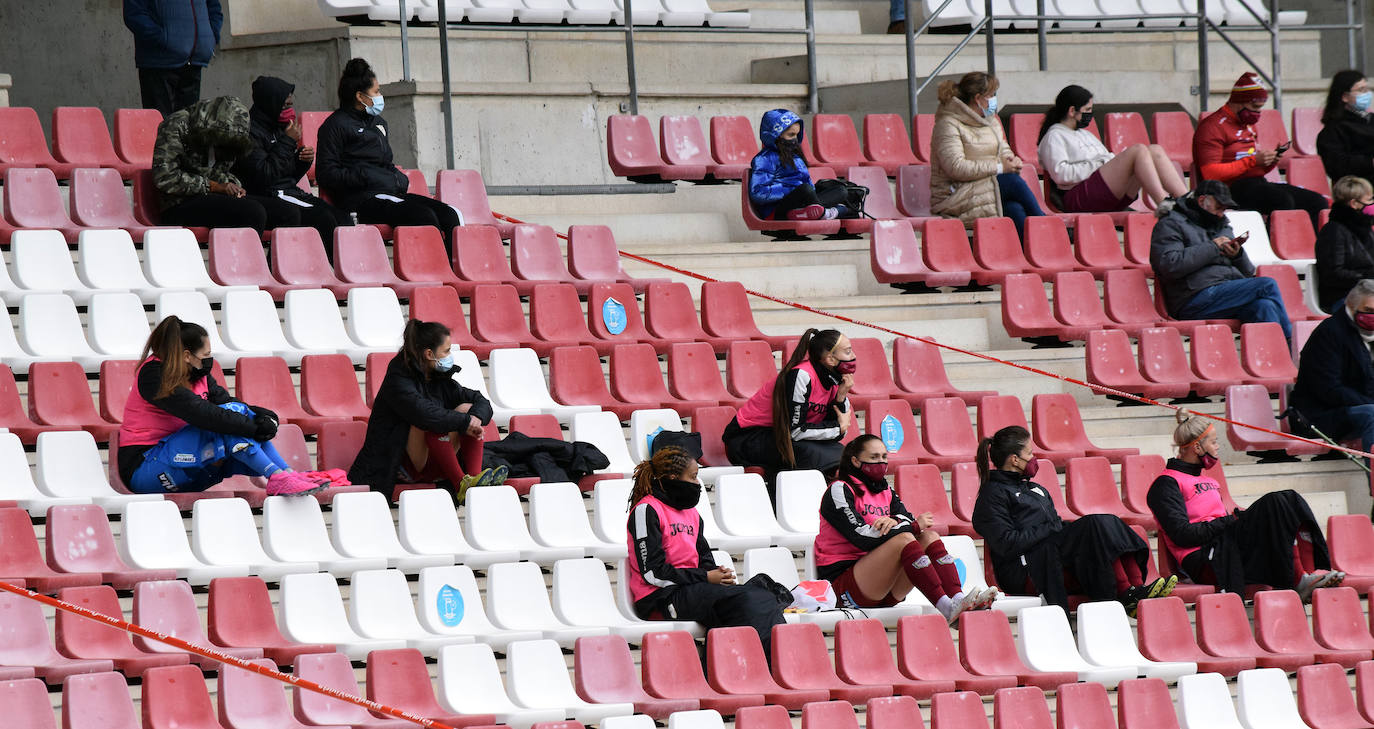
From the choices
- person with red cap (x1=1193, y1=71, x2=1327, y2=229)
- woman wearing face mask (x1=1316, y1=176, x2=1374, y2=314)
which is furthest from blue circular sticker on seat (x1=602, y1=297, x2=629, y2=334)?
person with red cap (x1=1193, y1=71, x2=1327, y2=229)

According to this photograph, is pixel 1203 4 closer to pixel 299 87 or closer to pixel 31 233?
pixel 299 87

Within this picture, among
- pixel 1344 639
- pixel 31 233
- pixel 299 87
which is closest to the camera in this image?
pixel 1344 639

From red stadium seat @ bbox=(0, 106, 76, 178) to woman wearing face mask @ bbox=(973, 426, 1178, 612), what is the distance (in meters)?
3.68

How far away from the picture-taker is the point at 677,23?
10.4 meters

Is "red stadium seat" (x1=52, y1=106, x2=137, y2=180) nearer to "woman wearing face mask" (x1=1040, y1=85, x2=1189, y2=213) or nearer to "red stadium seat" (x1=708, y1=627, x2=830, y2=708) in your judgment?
"red stadium seat" (x1=708, y1=627, x2=830, y2=708)

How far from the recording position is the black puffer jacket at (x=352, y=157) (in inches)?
307

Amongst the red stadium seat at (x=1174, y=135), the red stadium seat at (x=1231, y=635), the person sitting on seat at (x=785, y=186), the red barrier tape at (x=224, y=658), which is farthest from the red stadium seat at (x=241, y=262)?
the red stadium seat at (x=1174, y=135)

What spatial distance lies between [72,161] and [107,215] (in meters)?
0.56

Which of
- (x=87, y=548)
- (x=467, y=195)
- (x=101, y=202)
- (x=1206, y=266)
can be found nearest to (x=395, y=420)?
(x=87, y=548)

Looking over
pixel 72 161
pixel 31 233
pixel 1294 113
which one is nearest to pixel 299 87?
pixel 72 161

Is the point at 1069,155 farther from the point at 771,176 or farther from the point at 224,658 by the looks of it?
the point at 224,658

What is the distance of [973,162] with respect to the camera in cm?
877

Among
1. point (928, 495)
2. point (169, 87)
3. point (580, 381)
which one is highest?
point (169, 87)

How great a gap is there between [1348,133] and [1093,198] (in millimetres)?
1270
